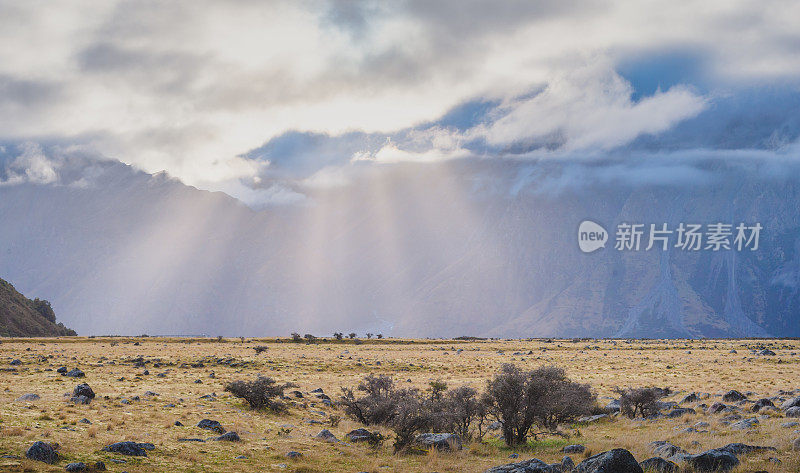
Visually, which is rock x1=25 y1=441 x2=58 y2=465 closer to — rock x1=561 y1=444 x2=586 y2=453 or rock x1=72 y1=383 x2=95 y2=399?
rock x1=72 y1=383 x2=95 y2=399

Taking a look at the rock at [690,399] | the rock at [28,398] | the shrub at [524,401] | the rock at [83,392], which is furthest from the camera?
the rock at [690,399]

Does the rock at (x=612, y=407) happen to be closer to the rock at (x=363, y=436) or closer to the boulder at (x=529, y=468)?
the rock at (x=363, y=436)

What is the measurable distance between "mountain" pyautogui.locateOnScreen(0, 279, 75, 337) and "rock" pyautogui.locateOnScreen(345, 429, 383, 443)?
142m

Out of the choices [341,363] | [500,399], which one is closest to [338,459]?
[500,399]

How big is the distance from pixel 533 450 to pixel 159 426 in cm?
1762

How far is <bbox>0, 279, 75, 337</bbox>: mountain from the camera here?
143212mm

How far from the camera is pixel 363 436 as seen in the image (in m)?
26.1

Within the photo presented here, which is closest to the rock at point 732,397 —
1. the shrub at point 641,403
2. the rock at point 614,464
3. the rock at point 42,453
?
the shrub at point 641,403

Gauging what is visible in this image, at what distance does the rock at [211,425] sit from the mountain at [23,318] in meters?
137

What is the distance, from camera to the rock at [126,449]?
65.3 feet

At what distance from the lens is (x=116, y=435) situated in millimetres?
23109

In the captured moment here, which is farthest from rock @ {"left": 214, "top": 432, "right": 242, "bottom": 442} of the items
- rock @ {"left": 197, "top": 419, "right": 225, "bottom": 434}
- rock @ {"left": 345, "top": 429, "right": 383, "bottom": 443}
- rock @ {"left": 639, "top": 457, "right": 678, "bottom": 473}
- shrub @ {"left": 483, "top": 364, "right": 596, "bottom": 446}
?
rock @ {"left": 639, "top": 457, "right": 678, "bottom": 473}

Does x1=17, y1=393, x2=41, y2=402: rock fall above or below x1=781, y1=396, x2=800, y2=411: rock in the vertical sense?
below

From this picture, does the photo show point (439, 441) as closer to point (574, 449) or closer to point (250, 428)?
point (574, 449)
